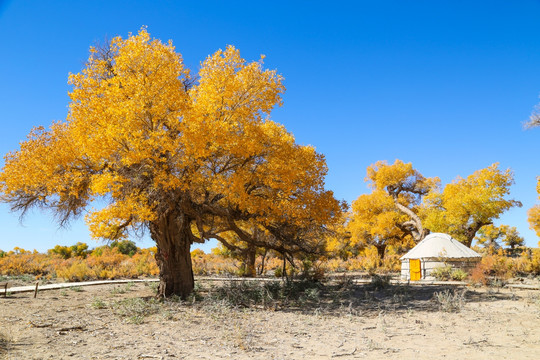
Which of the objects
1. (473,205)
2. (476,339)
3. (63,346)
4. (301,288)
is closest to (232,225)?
(301,288)

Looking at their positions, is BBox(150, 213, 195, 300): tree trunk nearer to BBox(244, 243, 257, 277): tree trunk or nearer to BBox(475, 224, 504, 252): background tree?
BBox(244, 243, 257, 277): tree trunk

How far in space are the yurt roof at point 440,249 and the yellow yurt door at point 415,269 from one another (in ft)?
1.18

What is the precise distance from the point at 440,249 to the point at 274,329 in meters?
18.5

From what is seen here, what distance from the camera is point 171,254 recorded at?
14.3m

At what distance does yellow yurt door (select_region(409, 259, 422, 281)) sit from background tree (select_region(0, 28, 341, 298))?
1375cm

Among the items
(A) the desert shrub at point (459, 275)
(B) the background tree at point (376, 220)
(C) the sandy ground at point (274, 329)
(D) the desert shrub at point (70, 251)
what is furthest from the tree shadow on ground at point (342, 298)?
(D) the desert shrub at point (70, 251)

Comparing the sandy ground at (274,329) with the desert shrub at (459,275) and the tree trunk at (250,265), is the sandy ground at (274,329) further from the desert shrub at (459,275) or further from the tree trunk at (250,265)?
the tree trunk at (250,265)

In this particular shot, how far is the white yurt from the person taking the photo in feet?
78.8

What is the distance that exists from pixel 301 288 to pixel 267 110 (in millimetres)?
7239

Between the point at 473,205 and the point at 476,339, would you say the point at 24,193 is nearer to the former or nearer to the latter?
the point at 476,339

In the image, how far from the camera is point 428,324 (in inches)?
388

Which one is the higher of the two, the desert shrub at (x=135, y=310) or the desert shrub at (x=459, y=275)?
the desert shrub at (x=459, y=275)

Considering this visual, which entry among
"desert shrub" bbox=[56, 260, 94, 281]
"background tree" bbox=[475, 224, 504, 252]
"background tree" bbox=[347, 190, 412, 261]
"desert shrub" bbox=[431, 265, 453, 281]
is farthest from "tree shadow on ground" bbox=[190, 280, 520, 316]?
"background tree" bbox=[475, 224, 504, 252]

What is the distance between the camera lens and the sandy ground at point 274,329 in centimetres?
736
